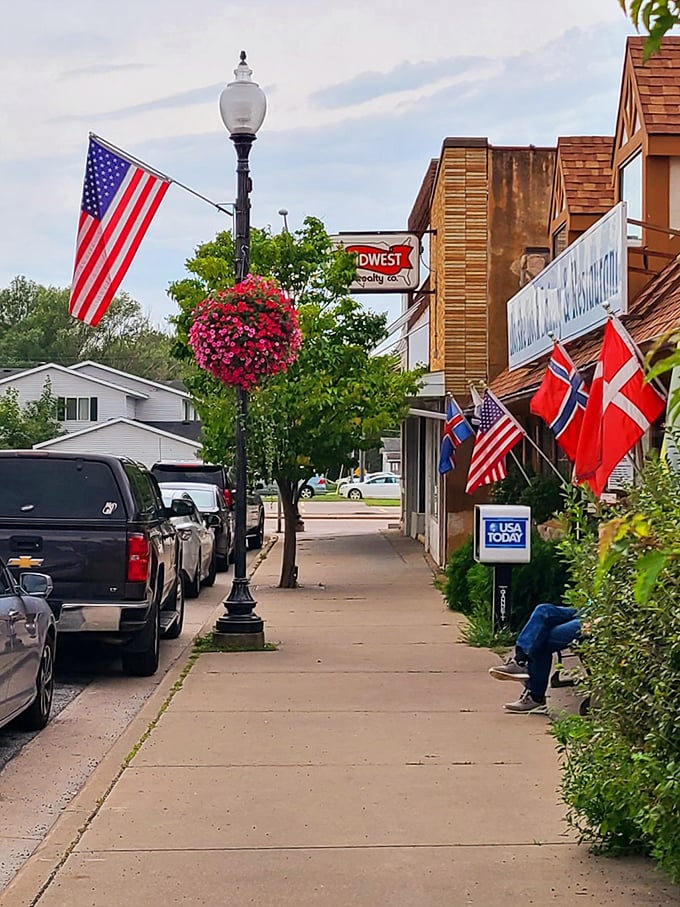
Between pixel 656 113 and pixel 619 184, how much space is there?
1.80 meters

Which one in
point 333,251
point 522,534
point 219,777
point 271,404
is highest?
point 333,251

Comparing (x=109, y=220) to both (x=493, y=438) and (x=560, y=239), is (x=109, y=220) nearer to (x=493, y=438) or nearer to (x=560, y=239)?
(x=493, y=438)

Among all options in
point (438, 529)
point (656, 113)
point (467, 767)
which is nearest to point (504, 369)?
point (438, 529)

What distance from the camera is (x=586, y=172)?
1809 cm

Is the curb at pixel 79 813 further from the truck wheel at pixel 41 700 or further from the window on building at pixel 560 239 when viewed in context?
the window on building at pixel 560 239

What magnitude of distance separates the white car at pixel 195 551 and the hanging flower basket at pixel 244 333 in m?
4.08

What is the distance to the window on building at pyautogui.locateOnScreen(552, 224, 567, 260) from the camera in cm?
1827

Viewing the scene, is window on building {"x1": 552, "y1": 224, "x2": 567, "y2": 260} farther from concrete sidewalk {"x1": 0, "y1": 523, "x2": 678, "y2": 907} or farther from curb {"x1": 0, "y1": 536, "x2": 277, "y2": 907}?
curb {"x1": 0, "y1": 536, "x2": 277, "y2": 907}

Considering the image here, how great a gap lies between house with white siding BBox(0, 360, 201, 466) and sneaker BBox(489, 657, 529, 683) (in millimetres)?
43864

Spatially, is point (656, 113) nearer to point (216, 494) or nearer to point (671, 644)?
point (671, 644)

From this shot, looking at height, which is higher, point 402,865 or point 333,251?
point 333,251

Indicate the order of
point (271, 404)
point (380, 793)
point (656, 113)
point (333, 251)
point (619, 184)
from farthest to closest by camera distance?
point (333, 251)
point (271, 404)
point (619, 184)
point (656, 113)
point (380, 793)

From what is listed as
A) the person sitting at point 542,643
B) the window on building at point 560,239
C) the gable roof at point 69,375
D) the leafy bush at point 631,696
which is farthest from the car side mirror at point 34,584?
the gable roof at point 69,375

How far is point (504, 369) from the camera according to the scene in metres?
21.2
